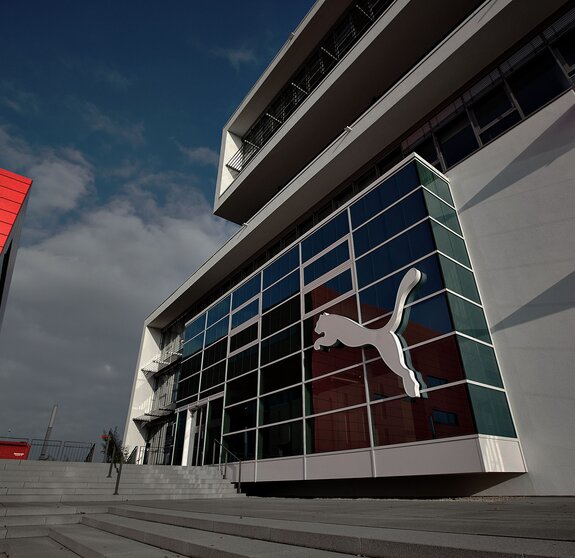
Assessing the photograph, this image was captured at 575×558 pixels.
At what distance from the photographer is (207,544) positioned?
4.36 m

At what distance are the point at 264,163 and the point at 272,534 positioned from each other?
24.0 m

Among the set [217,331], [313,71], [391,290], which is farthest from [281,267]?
[313,71]

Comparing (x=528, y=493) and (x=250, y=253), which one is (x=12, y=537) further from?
(x=250, y=253)

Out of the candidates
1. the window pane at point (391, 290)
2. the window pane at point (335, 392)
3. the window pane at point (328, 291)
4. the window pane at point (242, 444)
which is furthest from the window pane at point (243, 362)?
the window pane at point (391, 290)

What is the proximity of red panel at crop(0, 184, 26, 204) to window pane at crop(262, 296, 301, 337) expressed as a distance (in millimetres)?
11553

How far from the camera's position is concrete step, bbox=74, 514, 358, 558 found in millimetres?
3689

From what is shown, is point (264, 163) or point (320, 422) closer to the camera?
point (320, 422)

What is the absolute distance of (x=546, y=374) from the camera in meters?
10.4

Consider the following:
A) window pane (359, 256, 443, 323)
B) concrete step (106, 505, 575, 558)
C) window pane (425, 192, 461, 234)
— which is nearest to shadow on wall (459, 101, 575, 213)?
window pane (425, 192, 461, 234)

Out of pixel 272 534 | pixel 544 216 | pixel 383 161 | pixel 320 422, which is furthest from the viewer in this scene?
pixel 383 161

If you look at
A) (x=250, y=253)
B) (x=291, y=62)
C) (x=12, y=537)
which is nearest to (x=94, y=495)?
(x=12, y=537)

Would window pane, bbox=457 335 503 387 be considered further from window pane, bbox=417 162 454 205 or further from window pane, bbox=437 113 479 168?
window pane, bbox=437 113 479 168

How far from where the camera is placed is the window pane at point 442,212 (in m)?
13.2

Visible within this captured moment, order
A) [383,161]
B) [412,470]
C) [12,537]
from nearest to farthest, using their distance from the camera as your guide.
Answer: [12,537] → [412,470] → [383,161]
